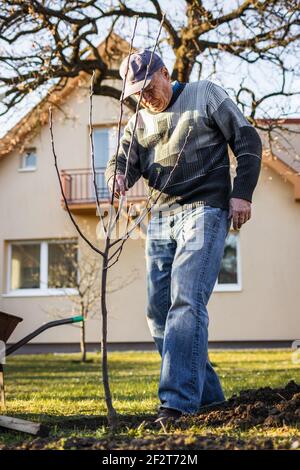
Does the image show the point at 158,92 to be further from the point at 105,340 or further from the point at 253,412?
the point at 253,412

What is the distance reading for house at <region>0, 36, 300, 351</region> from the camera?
54.5ft

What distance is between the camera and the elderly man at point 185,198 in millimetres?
3461

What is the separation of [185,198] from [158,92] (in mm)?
606

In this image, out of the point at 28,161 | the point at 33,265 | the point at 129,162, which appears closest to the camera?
the point at 129,162

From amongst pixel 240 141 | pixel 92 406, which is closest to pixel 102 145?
pixel 92 406

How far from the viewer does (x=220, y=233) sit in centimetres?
366

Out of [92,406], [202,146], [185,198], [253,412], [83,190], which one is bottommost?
[92,406]

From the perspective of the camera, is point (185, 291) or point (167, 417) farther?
point (185, 291)

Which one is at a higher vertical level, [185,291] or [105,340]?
[185,291]

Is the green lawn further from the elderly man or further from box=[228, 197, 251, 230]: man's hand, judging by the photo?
box=[228, 197, 251, 230]: man's hand

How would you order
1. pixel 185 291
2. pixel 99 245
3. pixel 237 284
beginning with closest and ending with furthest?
pixel 185 291
pixel 237 284
pixel 99 245

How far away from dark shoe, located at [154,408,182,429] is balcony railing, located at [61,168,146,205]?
44.5ft

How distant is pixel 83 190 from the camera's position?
17641mm

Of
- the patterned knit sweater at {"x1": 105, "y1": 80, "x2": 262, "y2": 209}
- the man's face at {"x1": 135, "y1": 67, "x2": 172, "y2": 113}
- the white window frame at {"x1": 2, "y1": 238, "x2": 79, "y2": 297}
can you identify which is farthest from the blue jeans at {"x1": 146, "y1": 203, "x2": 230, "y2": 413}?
the white window frame at {"x1": 2, "y1": 238, "x2": 79, "y2": 297}
